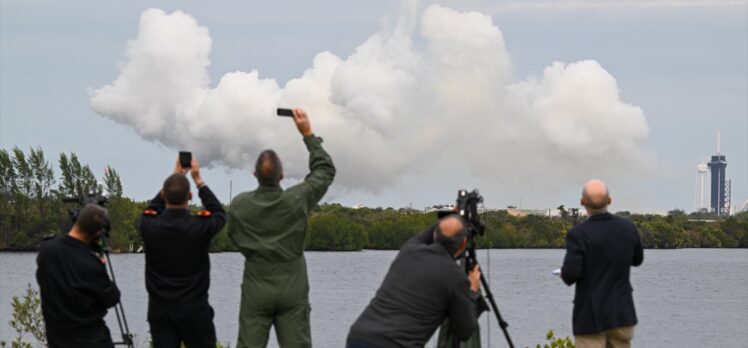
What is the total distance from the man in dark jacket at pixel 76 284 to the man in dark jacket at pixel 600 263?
11.1 feet

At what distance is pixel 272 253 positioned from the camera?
893 cm

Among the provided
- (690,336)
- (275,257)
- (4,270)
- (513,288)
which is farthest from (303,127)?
(4,270)

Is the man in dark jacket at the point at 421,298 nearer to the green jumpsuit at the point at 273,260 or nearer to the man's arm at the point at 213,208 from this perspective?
the green jumpsuit at the point at 273,260

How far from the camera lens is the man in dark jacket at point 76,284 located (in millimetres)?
8211

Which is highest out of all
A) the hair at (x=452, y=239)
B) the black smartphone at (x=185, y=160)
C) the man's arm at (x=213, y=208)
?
the black smartphone at (x=185, y=160)

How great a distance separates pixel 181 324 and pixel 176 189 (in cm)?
103

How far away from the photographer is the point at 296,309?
9117 millimetres

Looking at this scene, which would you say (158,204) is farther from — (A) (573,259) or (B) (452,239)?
(A) (573,259)

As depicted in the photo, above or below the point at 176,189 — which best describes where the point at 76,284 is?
below

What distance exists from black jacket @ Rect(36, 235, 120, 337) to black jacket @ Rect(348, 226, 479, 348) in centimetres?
188

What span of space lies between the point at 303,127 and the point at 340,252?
4739 inches

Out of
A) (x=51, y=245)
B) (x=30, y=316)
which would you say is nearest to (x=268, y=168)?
(x=51, y=245)

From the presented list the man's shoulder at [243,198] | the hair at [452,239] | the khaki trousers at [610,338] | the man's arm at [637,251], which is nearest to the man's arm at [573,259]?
the man's arm at [637,251]

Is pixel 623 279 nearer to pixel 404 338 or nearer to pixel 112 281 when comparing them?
A: pixel 404 338
